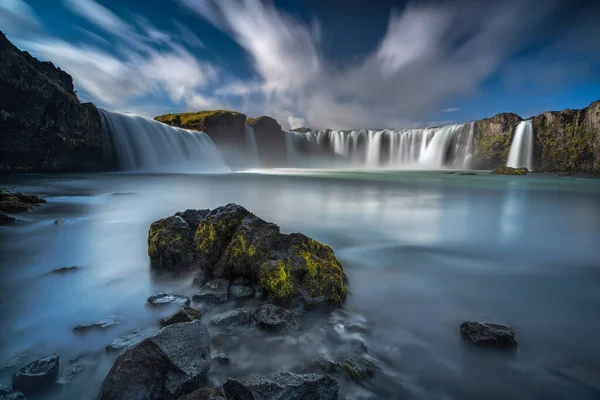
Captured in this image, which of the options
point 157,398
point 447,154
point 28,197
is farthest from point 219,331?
point 447,154

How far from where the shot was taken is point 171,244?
4898 mm

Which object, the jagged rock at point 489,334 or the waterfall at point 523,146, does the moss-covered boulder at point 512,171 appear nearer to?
the waterfall at point 523,146

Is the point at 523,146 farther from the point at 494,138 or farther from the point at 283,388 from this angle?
the point at 283,388

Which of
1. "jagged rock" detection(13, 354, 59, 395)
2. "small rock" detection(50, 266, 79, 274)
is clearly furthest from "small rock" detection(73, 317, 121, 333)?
"small rock" detection(50, 266, 79, 274)

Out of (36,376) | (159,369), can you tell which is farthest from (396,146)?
(36,376)

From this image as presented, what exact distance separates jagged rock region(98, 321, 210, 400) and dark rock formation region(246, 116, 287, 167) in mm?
63124

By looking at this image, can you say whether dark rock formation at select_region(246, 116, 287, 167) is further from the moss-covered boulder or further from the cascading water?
A: the moss-covered boulder

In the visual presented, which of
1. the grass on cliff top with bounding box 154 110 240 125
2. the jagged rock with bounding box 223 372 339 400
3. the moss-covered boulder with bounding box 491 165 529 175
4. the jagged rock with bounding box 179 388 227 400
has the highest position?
the grass on cliff top with bounding box 154 110 240 125

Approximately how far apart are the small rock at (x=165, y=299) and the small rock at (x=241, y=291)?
58 centimetres

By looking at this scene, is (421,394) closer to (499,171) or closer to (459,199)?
(459,199)

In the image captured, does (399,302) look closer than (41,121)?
Yes

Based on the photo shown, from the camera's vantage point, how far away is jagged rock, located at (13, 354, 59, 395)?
221 centimetres

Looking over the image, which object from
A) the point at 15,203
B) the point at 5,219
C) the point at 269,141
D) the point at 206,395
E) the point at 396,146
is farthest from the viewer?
the point at 269,141

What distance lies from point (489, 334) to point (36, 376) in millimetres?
4063
